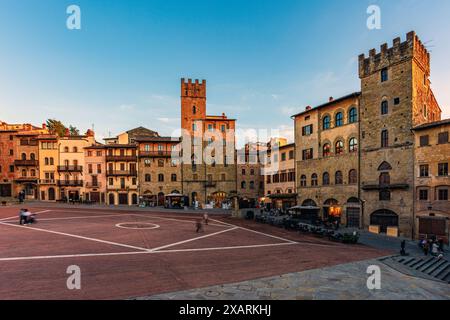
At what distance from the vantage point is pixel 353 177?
2934 cm

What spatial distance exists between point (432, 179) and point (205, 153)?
34.5 meters

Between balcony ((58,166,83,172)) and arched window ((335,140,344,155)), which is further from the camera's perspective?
balcony ((58,166,83,172))

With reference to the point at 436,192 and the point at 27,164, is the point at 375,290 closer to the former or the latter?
the point at 436,192

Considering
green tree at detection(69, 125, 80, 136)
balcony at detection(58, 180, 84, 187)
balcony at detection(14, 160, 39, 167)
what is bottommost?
balcony at detection(58, 180, 84, 187)

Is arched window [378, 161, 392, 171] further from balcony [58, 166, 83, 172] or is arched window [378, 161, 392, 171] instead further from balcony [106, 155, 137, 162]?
balcony [58, 166, 83, 172]

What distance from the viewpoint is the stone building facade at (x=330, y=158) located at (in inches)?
1157

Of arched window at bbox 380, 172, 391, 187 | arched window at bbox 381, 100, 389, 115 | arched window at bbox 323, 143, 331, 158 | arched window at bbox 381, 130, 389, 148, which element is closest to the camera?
arched window at bbox 380, 172, 391, 187

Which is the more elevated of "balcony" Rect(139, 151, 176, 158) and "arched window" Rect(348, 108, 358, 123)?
"arched window" Rect(348, 108, 358, 123)

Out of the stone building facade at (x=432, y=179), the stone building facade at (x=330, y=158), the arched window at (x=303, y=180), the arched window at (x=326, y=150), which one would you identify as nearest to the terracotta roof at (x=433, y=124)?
the stone building facade at (x=432, y=179)

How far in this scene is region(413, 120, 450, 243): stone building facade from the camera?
869 inches

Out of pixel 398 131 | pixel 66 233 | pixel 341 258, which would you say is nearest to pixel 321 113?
pixel 398 131

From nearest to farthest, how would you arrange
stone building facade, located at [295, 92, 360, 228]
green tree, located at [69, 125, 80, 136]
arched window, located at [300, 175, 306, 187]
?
stone building facade, located at [295, 92, 360, 228], arched window, located at [300, 175, 306, 187], green tree, located at [69, 125, 80, 136]

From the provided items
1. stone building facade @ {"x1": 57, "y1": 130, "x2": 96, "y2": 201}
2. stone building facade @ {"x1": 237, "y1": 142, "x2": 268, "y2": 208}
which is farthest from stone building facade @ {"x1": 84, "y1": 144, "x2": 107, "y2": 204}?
stone building facade @ {"x1": 237, "y1": 142, "x2": 268, "y2": 208}

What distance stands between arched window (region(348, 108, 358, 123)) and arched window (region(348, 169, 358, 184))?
20.9 ft
